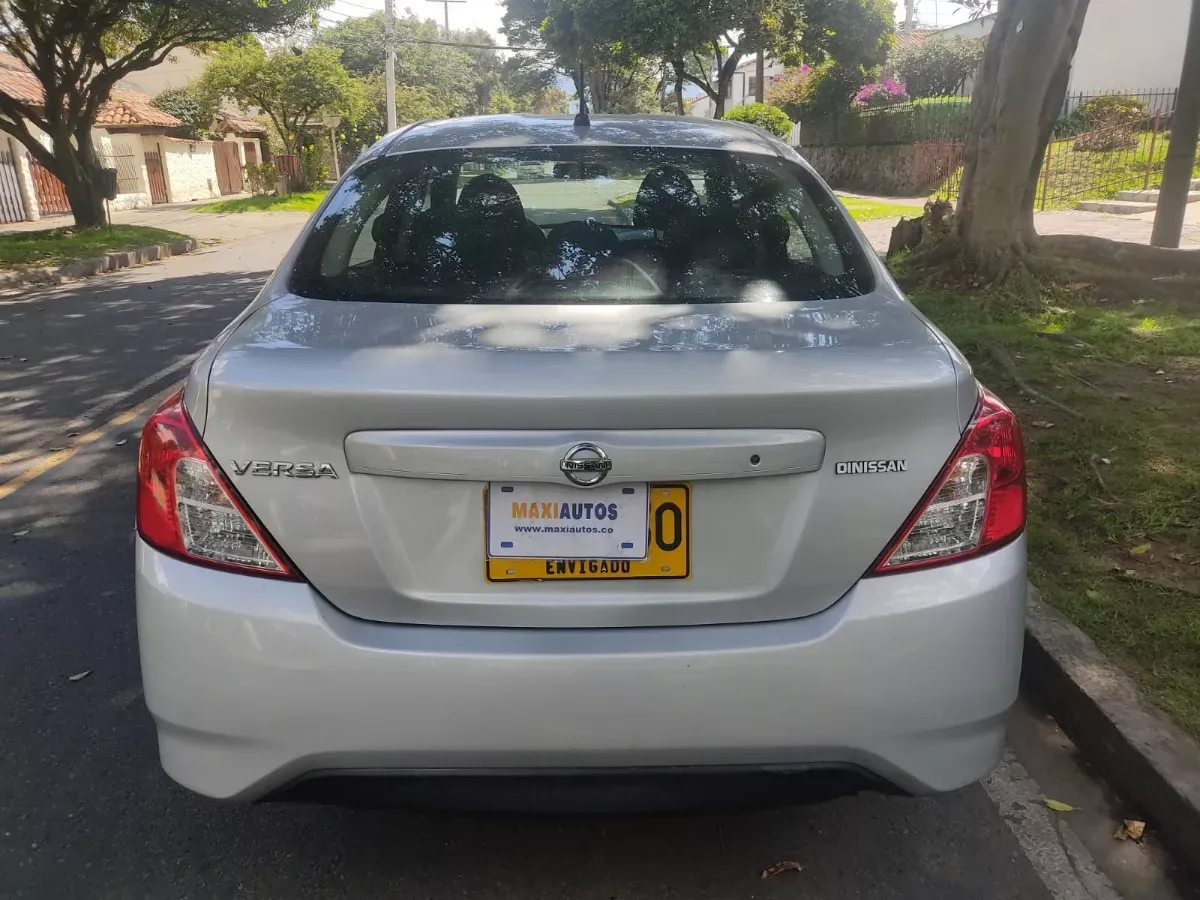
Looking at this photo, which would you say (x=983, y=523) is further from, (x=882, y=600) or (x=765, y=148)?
(x=765, y=148)

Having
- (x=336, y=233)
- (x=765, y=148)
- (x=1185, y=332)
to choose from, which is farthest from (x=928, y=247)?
(x=336, y=233)

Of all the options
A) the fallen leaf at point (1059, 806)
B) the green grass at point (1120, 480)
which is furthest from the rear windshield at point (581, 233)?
the green grass at point (1120, 480)

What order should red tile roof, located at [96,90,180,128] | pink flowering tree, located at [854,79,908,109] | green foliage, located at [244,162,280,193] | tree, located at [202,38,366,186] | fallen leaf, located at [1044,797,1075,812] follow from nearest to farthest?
1. fallen leaf, located at [1044,797,1075,812]
2. pink flowering tree, located at [854,79,908,109]
3. red tile roof, located at [96,90,180,128]
4. tree, located at [202,38,366,186]
5. green foliage, located at [244,162,280,193]

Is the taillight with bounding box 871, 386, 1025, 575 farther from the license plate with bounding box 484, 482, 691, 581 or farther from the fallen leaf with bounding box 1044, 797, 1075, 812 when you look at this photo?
the fallen leaf with bounding box 1044, 797, 1075, 812

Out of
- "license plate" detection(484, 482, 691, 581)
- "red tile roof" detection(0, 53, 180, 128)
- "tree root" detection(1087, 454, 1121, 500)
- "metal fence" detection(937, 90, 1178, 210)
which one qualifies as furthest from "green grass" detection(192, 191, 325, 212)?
"license plate" detection(484, 482, 691, 581)

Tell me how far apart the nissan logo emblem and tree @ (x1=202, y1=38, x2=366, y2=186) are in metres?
33.2

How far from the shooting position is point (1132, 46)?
27.0 m

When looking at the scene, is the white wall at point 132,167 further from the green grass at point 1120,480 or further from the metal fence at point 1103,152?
the green grass at point 1120,480

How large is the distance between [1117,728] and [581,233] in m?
1.92

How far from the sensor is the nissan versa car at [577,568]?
5.89 feet

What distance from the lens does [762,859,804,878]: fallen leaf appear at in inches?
91.2

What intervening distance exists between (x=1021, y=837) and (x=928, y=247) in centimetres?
802

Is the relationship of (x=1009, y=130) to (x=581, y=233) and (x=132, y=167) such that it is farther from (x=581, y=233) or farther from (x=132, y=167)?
(x=132, y=167)

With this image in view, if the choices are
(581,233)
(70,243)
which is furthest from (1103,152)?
(581,233)
